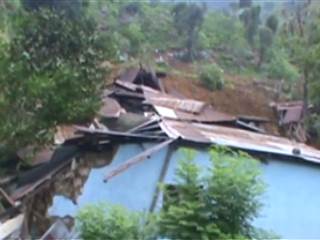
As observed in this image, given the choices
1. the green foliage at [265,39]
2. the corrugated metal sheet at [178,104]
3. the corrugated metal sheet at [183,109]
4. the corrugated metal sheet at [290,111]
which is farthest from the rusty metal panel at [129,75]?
the green foliage at [265,39]

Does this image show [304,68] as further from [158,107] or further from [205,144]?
[205,144]

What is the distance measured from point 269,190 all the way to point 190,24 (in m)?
13.6

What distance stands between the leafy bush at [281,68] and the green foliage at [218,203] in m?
15.5

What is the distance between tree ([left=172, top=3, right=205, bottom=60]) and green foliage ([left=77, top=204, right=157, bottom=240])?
16.8 m

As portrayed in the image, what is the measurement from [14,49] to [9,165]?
7.51ft

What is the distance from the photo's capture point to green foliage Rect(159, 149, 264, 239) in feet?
25.5

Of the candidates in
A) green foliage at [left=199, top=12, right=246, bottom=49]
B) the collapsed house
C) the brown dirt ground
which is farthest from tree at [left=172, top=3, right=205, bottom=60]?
the collapsed house

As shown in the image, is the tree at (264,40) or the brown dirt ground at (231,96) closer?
the brown dirt ground at (231,96)

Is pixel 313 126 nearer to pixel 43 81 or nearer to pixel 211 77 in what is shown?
pixel 211 77

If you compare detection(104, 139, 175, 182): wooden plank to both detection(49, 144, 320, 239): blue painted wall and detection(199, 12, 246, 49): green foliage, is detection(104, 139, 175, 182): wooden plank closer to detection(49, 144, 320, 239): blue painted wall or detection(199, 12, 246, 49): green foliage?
detection(49, 144, 320, 239): blue painted wall

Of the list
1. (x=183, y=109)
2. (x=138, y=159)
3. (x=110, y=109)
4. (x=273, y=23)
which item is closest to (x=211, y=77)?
(x=273, y=23)

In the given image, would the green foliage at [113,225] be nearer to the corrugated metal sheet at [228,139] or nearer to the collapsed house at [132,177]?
the collapsed house at [132,177]

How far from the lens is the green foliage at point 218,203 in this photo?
7.77 meters

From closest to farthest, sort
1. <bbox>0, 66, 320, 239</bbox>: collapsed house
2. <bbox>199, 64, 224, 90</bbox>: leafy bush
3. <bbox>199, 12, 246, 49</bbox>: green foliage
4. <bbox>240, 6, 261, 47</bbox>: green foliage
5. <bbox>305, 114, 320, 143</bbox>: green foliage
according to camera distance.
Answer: <bbox>0, 66, 320, 239</bbox>: collapsed house, <bbox>305, 114, 320, 143</bbox>: green foliage, <bbox>199, 64, 224, 90</bbox>: leafy bush, <bbox>199, 12, 246, 49</bbox>: green foliage, <bbox>240, 6, 261, 47</bbox>: green foliage
